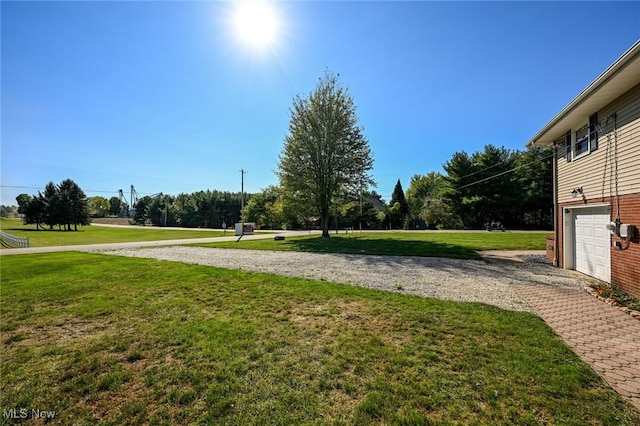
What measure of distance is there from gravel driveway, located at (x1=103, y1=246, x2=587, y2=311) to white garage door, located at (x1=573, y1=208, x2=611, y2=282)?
0.49 meters

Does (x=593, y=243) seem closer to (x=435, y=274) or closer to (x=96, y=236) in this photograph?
(x=435, y=274)

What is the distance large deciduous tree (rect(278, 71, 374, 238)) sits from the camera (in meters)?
20.9

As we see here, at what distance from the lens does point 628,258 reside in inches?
245

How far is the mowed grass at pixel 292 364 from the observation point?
2.41 meters

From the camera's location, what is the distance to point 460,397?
2.58 metres

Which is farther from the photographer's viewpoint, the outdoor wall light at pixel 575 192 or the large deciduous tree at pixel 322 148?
the large deciduous tree at pixel 322 148

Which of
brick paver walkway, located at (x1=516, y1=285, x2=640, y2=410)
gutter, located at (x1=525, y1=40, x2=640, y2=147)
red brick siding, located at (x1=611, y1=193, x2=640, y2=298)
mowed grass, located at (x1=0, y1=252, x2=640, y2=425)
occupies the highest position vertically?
gutter, located at (x1=525, y1=40, x2=640, y2=147)

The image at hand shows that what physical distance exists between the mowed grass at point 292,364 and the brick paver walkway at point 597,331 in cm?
24

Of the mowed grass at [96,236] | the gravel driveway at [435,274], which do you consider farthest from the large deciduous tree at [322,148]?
the mowed grass at [96,236]

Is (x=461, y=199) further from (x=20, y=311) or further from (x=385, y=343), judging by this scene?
(x=20, y=311)

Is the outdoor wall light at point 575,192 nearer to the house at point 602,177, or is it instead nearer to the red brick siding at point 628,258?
the house at point 602,177

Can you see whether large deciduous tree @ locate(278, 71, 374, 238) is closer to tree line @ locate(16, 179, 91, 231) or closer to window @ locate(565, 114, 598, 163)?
window @ locate(565, 114, 598, 163)

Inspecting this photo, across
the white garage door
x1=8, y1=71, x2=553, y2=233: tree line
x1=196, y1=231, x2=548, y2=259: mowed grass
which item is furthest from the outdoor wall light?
x1=8, y1=71, x2=553, y2=233: tree line

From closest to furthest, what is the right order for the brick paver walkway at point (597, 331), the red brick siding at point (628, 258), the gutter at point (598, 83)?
1. the brick paver walkway at point (597, 331)
2. the gutter at point (598, 83)
3. the red brick siding at point (628, 258)
